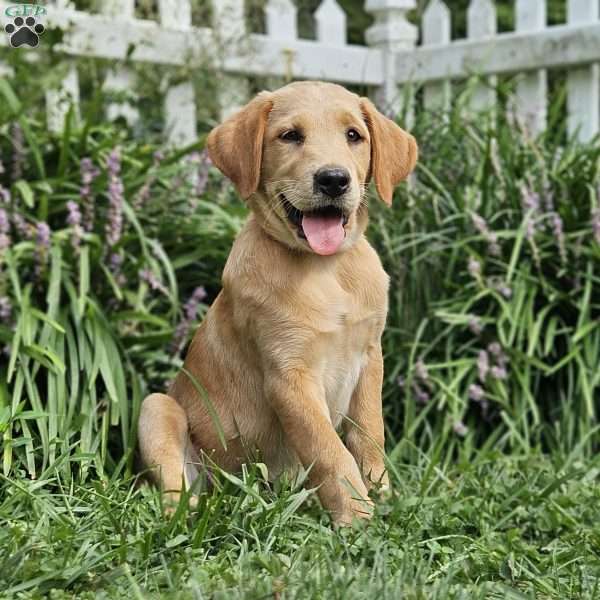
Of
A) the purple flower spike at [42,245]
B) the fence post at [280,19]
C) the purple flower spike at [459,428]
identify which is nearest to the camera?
the purple flower spike at [42,245]

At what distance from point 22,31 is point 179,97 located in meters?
1.38

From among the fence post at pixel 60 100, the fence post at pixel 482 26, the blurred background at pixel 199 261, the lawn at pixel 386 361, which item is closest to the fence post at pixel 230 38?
the blurred background at pixel 199 261

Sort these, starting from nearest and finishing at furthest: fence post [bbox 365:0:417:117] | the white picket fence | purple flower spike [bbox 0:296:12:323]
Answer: purple flower spike [bbox 0:296:12:323] → the white picket fence → fence post [bbox 365:0:417:117]

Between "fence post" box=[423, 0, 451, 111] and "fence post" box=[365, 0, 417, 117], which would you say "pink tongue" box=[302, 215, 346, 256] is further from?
"fence post" box=[423, 0, 451, 111]

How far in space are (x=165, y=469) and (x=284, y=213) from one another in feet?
2.79

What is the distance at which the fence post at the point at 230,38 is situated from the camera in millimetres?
5742

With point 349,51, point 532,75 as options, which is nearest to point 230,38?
point 349,51

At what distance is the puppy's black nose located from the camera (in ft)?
9.25

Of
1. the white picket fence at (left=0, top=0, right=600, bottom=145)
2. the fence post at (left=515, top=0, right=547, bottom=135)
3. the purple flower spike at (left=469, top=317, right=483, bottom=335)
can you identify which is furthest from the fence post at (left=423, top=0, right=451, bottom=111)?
the purple flower spike at (left=469, top=317, right=483, bottom=335)

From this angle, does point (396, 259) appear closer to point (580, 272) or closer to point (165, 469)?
point (580, 272)

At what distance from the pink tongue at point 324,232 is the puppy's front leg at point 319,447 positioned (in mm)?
364

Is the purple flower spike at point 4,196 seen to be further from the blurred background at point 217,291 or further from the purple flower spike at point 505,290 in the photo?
the purple flower spike at point 505,290

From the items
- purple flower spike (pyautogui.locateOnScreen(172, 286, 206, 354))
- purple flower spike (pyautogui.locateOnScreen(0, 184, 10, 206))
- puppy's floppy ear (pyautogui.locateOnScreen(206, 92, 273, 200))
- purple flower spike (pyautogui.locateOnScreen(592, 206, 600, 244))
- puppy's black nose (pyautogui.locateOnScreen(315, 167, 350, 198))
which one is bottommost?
purple flower spike (pyautogui.locateOnScreen(172, 286, 206, 354))

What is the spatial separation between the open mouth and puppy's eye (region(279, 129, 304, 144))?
0.54 ft
